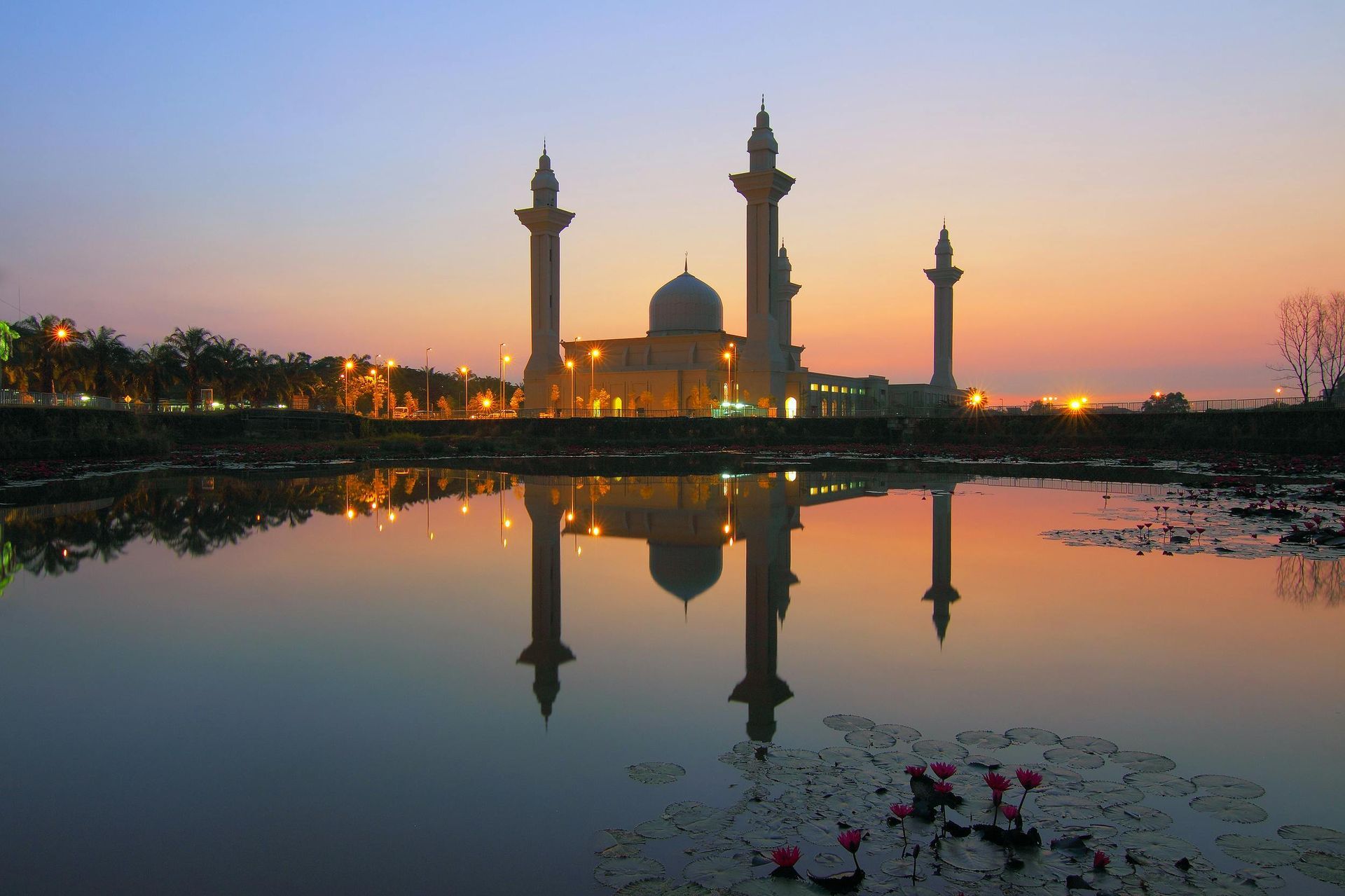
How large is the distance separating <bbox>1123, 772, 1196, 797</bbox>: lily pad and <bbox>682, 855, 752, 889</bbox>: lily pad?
2.19m

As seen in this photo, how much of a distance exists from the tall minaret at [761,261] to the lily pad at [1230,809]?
60.6m

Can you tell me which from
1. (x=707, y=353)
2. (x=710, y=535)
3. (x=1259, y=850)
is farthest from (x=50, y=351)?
(x=1259, y=850)

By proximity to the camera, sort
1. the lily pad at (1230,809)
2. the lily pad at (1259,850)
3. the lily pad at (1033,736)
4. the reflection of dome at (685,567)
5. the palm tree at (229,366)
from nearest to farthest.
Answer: the lily pad at (1259,850) < the lily pad at (1230,809) < the lily pad at (1033,736) < the reflection of dome at (685,567) < the palm tree at (229,366)

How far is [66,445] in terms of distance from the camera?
29656 mm

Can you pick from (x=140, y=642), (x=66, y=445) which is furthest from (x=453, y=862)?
(x=66, y=445)

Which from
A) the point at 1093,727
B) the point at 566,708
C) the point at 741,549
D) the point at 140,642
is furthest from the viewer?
the point at 741,549

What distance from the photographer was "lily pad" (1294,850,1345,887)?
3832 millimetres

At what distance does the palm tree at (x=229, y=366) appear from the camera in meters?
64.6

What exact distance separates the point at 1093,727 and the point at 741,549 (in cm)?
714

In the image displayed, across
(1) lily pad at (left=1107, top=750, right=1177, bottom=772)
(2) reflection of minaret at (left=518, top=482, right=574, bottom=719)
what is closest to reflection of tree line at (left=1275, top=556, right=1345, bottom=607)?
(1) lily pad at (left=1107, top=750, right=1177, bottom=772)

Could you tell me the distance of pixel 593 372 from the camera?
70188mm

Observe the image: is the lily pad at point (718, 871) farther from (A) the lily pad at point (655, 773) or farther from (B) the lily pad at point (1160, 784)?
(B) the lily pad at point (1160, 784)

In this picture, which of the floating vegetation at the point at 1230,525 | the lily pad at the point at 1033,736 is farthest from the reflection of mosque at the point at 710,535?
the floating vegetation at the point at 1230,525

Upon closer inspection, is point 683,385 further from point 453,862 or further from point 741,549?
point 453,862
